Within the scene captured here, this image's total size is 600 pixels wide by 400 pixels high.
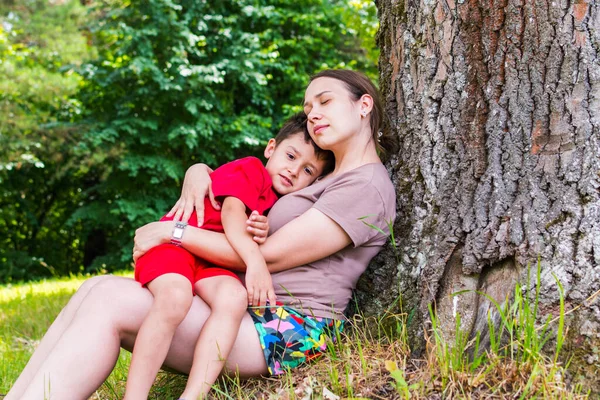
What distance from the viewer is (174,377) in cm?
276

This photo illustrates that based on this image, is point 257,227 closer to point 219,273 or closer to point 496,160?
point 219,273

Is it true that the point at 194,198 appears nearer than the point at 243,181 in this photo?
No

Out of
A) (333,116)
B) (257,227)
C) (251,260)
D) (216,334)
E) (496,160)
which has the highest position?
(333,116)

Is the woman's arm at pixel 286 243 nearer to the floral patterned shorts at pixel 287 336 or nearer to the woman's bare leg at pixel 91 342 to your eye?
the floral patterned shorts at pixel 287 336

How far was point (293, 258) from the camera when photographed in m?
2.38

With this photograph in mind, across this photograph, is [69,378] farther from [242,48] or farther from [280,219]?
[242,48]

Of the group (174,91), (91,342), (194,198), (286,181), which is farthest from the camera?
(174,91)

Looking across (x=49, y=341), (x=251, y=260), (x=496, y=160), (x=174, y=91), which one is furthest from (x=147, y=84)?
(x=496, y=160)

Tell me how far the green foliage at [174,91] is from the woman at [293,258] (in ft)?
25.2

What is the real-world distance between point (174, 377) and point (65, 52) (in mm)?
9672

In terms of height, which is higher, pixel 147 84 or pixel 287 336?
pixel 147 84

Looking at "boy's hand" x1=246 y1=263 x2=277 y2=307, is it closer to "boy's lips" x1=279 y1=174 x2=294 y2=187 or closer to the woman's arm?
the woman's arm

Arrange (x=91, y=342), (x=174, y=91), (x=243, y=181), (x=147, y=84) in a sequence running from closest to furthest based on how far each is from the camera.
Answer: (x=91, y=342) → (x=243, y=181) → (x=174, y=91) → (x=147, y=84)

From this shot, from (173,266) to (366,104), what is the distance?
1082 millimetres
